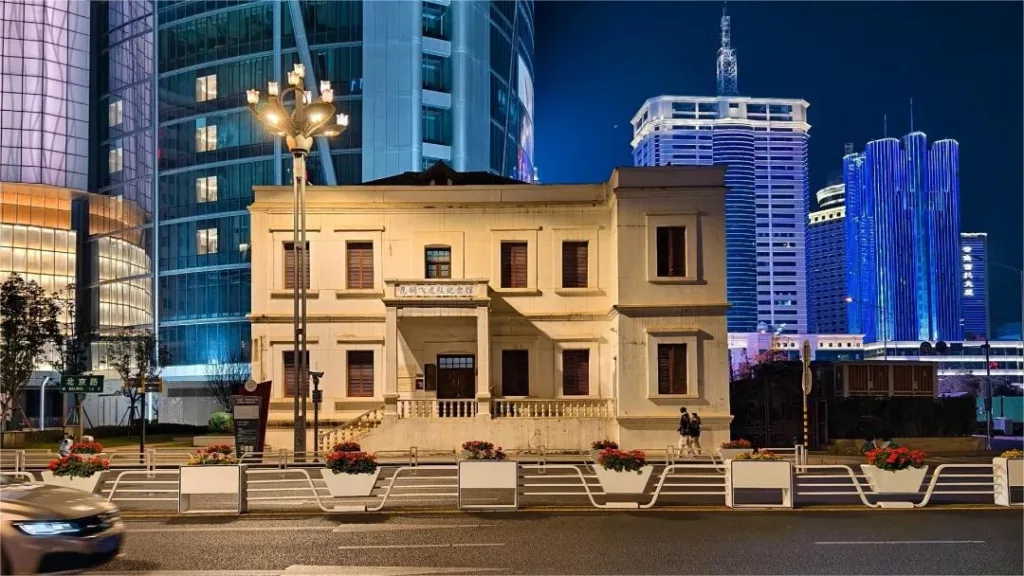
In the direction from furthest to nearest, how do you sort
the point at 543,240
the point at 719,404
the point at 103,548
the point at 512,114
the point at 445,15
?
the point at 512,114, the point at 445,15, the point at 543,240, the point at 719,404, the point at 103,548

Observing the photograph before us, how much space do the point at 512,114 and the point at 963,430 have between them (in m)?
67.1

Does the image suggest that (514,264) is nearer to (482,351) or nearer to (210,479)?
(482,351)

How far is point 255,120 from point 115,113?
2701 cm

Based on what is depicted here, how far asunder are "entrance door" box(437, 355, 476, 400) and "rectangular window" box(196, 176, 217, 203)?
5599 cm

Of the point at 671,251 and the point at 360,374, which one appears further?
the point at 360,374

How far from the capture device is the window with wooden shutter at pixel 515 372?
118 feet

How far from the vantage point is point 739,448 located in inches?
1094

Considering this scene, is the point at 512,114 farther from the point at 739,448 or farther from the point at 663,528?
the point at 663,528

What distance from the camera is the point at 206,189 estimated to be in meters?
85.4

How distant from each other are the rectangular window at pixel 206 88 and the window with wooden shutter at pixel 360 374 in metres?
59.1

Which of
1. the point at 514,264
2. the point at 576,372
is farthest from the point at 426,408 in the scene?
the point at 514,264

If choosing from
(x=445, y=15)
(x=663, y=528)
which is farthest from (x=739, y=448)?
(x=445, y=15)

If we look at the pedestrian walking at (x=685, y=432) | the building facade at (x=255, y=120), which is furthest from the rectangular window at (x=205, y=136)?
the pedestrian walking at (x=685, y=432)

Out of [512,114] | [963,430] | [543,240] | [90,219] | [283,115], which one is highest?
[512,114]
